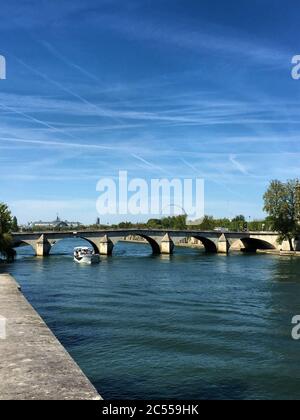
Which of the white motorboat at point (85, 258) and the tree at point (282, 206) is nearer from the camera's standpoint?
the white motorboat at point (85, 258)

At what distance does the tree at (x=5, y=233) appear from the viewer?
6272cm

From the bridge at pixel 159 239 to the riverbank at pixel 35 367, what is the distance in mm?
65215

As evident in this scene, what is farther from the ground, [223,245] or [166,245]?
[166,245]

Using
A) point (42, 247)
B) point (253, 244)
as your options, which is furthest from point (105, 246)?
point (253, 244)

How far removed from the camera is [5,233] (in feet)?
213

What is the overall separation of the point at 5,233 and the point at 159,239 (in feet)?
136

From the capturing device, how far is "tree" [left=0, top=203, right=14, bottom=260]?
62.7 m

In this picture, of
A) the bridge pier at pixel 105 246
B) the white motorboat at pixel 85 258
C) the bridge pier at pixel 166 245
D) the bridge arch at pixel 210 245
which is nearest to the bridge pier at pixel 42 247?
the bridge pier at pixel 105 246

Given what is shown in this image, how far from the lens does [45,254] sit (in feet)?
277

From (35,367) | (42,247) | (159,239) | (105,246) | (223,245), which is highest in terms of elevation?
(159,239)

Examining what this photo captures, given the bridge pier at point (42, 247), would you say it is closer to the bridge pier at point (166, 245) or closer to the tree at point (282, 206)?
the bridge pier at point (166, 245)

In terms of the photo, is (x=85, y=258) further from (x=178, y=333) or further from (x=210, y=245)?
(x=178, y=333)

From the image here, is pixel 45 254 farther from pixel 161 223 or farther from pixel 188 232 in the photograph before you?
pixel 161 223

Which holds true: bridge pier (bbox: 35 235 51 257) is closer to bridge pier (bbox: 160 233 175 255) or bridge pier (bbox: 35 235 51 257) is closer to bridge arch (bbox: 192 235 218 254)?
bridge pier (bbox: 160 233 175 255)
